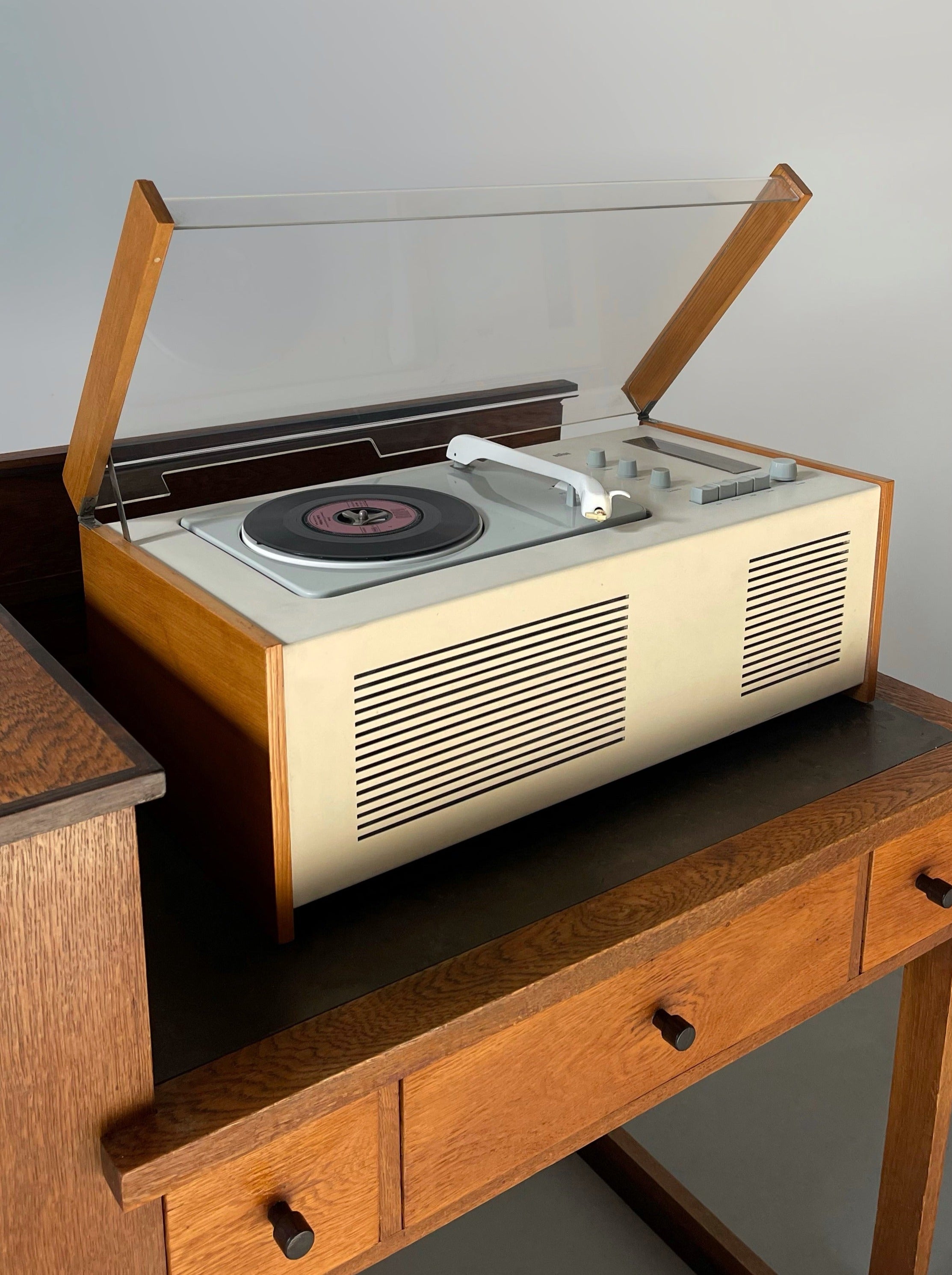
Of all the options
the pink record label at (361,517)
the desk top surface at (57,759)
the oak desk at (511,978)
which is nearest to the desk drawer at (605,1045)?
the oak desk at (511,978)

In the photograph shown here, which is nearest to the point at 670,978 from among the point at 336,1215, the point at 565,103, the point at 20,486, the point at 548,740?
the point at 548,740

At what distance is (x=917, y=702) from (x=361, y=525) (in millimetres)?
640

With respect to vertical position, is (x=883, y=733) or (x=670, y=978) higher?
(x=883, y=733)

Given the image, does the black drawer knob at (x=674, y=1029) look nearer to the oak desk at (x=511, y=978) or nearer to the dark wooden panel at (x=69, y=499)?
the oak desk at (x=511, y=978)

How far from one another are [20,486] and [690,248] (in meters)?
0.76

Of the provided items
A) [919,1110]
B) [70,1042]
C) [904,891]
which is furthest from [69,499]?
[919,1110]

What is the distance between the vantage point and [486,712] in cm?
99

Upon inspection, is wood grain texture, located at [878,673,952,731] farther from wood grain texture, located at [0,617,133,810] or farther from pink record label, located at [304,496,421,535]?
wood grain texture, located at [0,617,133,810]

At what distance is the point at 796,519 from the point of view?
117cm

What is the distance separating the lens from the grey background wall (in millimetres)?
2395

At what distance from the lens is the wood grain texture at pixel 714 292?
1293 millimetres

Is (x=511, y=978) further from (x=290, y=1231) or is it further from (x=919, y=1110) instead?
(x=919, y=1110)

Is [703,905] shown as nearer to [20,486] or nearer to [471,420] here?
[471,420]

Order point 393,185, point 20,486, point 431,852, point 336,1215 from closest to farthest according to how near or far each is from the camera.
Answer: point 336,1215 < point 431,852 < point 20,486 < point 393,185
